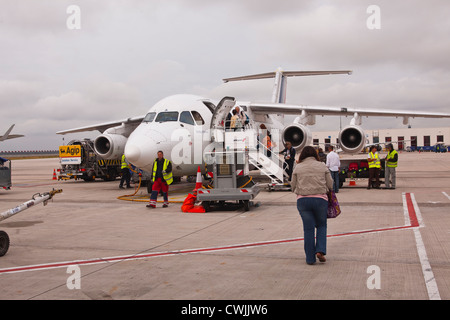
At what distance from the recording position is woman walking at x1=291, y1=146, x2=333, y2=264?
234 inches

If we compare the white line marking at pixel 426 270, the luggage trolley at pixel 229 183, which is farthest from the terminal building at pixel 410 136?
the white line marking at pixel 426 270

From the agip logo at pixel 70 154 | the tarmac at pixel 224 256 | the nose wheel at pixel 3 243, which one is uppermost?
the agip logo at pixel 70 154

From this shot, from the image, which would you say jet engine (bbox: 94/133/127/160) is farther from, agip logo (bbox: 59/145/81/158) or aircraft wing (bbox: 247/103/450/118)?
aircraft wing (bbox: 247/103/450/118)

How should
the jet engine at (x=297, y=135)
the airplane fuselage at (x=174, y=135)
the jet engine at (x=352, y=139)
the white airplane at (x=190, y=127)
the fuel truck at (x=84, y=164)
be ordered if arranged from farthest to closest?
the fuel truck at (x=84, y=164) < the jet engine at (x=352, y=139) < the jet engine at (x=297, y=135) < the white airplane at (x=190, y=127) < the airplane fuselage at (x=174, y=135)

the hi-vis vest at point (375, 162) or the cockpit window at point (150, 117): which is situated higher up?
the cockpit window at point (150, 117)

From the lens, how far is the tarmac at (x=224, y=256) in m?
4.83

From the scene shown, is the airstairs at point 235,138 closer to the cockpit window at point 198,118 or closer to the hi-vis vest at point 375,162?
the cockpit window at point 198,118

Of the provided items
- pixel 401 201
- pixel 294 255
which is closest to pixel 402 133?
pixel 401 201

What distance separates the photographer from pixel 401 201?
12.7 m

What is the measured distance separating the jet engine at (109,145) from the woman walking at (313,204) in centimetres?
1424

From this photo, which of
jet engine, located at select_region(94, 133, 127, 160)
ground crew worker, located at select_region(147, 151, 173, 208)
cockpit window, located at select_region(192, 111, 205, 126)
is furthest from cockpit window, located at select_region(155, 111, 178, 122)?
jet engine, located at select_region(94, 133, 127, 160)

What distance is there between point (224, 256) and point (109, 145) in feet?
45.4

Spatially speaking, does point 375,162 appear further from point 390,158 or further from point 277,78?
point 277,78

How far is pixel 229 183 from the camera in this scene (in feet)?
40.2
